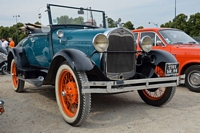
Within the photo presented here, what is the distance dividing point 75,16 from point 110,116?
2.51 meters

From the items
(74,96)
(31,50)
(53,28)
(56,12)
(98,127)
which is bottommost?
(98,127)

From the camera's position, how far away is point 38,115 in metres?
3.88

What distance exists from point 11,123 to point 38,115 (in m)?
0.50

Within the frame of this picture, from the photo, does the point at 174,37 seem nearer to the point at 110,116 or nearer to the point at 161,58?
the point at 161,58

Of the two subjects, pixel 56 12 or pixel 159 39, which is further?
pixel 159 39

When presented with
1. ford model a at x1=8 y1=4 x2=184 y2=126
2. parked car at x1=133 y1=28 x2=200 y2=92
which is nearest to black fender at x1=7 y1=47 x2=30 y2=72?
ford model a at x1=8 y1=4 x2=184 y2=126

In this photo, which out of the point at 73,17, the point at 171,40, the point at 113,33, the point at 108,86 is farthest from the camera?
the point at 171,40

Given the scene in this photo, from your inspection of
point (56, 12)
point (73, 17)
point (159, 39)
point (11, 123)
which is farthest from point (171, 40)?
point (11, 123)

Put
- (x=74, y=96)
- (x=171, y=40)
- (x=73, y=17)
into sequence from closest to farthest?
(x=74, y=96) < (x=73, y=17) < (x=171, y=40)

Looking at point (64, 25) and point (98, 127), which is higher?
point (64, 25)

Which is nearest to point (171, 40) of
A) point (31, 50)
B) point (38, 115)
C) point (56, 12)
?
point (56, 12)

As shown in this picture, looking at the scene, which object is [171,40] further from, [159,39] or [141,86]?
[141,86]

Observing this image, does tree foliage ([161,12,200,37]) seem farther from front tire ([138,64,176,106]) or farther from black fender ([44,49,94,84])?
black fender ([44,49,94,84])

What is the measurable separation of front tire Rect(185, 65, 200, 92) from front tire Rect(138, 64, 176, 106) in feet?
5.49
